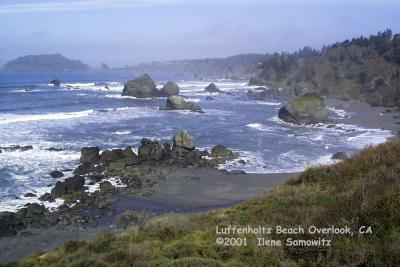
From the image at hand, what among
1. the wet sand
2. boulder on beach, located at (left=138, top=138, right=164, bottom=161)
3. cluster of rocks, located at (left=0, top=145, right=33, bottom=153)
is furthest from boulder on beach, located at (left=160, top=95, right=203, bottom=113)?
the wet sand

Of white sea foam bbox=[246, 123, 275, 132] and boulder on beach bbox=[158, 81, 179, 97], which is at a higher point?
boulder on beach bbox=[158, 81, 179, 97]

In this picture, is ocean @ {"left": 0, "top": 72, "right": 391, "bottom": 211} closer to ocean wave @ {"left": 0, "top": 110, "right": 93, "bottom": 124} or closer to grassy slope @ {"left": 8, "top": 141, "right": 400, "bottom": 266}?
ocean wave @ {"left": 0, "top": 110, "right": 93, "bottom": 124}

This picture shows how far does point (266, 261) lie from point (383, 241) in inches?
77.8

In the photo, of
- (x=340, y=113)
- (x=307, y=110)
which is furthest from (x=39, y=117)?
(x=340, y=113)

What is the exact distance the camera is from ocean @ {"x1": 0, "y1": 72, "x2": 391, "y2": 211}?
104ft

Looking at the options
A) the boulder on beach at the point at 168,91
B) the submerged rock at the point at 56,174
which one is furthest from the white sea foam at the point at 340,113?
the submerged rock at the point at 56,174

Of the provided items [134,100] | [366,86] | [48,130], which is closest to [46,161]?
[48,130]

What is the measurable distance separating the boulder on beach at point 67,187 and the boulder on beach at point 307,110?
3440 centimetres

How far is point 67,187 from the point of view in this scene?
2620 cm

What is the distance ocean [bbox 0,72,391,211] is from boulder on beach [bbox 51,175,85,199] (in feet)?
3.22

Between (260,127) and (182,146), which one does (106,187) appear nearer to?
(182,146)

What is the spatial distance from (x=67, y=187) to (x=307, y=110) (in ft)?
119

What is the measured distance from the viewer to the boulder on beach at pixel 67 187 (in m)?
25.7

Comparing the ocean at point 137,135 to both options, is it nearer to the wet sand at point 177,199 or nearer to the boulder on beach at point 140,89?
the wet sand at point 177,199
